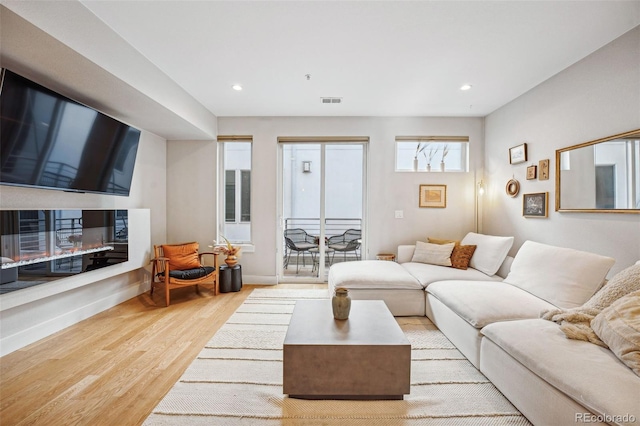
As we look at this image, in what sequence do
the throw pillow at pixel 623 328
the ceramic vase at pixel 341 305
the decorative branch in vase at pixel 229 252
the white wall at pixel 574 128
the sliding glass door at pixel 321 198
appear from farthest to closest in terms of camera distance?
the sliding glass door at pixel 321 198 < the decorative branch in vase at pixel 229 252 < the white wall at pixel 574 128 < the ceramic vase at pixel 341 305 < the throw pillow at pixel 623 328

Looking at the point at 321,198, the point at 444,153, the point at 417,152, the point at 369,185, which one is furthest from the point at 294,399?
the point at 444,153

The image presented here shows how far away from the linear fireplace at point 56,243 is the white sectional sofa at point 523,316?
2470 mm

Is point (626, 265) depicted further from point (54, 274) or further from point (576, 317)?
point (54, 274)

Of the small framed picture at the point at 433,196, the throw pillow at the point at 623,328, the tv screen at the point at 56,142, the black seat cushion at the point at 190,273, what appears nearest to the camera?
the throw pillow at the point at 623,328

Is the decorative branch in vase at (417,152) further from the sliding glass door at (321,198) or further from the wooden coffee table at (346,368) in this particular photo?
the wooden coffee table at (346,368)

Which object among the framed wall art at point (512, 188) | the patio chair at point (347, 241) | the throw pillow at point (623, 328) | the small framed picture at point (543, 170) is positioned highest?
the small framed picture at point (543, 170)

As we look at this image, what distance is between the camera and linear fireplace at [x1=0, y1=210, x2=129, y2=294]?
6.64 ft

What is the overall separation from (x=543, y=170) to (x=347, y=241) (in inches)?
102

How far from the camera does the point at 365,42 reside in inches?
89.5

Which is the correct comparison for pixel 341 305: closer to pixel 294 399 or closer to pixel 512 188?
pixel 294 399

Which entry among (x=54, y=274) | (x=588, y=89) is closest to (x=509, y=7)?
(x=588, y=89)

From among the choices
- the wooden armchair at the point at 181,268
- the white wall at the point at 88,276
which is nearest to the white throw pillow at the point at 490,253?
the wooden armchair at the point at 181,268

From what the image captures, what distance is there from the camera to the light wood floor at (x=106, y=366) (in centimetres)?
160

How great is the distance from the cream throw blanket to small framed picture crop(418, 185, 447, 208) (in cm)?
246
